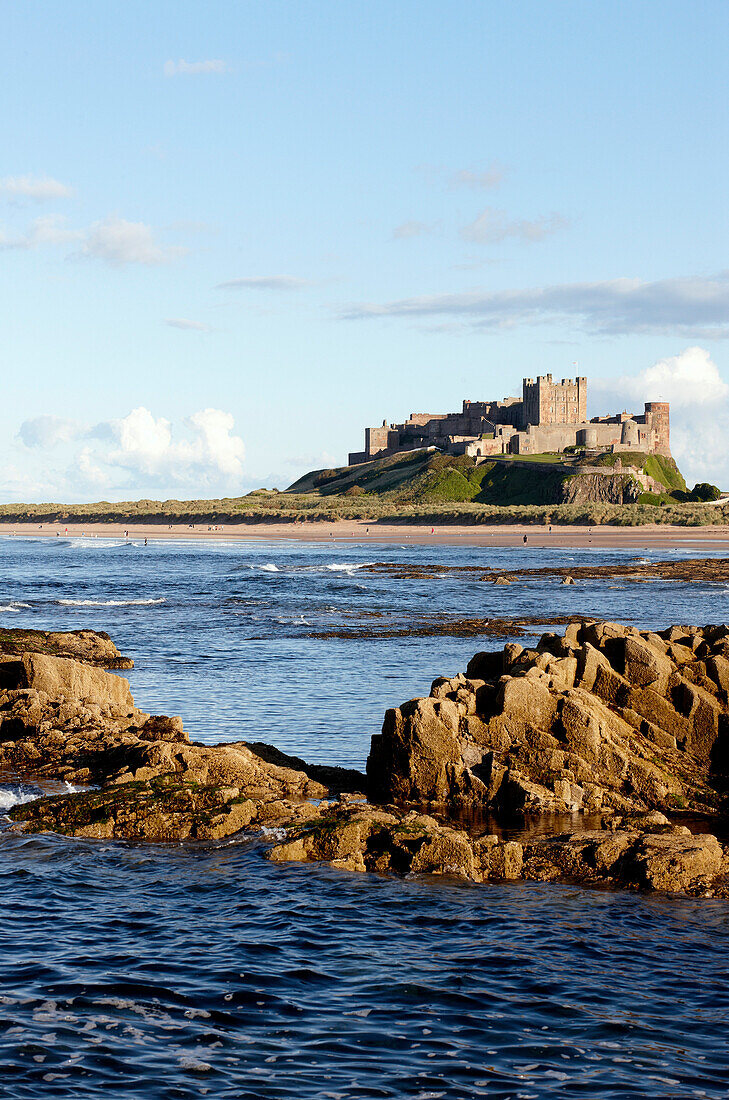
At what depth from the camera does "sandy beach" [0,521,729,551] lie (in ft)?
332

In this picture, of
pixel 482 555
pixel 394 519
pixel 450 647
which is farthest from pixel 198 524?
pixel 450 647

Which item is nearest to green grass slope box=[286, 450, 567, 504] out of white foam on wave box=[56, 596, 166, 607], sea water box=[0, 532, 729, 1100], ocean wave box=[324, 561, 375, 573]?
ocean wave box=[324, 561, 375, 573]

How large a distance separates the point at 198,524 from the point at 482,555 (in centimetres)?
7402

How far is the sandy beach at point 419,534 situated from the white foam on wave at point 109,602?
181ft

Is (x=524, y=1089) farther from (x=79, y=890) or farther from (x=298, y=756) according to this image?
(x=298, y=756)

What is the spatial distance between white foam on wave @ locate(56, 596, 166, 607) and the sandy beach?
55.3 meters

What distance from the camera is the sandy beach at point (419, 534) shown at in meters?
101

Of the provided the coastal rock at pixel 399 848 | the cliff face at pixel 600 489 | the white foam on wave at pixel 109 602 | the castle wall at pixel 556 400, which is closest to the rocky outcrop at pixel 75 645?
the coastal rock at pixel 399 848

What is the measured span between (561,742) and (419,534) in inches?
4157

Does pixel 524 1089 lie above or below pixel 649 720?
Answer: below

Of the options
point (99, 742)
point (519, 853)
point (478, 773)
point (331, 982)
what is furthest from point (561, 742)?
point (99, 742)

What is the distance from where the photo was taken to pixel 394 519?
141375 mm

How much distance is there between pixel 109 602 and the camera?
49.2 meters

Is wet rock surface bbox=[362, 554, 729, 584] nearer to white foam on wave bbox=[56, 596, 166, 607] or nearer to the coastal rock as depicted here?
white foam on wave bbox=[56, 596, 166, 607]
